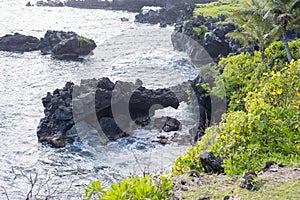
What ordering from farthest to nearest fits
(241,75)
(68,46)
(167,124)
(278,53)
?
(68,46)
(167,124)
(278,53)
(241,75)

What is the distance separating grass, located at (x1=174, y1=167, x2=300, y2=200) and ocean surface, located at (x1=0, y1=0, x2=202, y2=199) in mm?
1069

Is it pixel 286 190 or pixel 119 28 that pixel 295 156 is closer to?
pixel 286 190

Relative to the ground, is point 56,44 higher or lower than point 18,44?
higher

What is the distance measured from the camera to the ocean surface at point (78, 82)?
23125mm

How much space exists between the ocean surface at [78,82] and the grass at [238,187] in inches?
42.1

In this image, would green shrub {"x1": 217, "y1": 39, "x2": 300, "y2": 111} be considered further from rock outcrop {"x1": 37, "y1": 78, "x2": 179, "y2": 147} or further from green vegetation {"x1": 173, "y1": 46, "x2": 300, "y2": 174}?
green vegetation {"x1": 173, "y1": 46, "x2": 300, "y2": 174}

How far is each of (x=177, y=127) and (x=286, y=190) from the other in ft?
71.6

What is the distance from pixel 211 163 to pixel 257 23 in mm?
19528

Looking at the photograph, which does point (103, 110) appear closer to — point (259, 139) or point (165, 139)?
point (165, 139)

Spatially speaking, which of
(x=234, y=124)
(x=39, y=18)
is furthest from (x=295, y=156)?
(x=39, y=18)

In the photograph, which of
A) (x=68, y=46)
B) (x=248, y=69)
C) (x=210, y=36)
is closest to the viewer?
(x=248, y=69)

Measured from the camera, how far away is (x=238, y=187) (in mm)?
8344

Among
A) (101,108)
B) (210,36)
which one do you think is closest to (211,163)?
(101,108)

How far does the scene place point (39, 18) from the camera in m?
86.4
